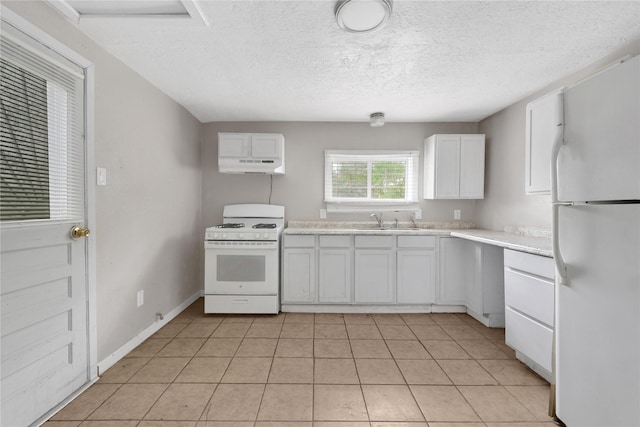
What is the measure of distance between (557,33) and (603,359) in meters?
1.89

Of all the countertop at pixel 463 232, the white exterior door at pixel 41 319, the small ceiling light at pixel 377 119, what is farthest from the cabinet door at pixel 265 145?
the white exterior door at pixel 41 319

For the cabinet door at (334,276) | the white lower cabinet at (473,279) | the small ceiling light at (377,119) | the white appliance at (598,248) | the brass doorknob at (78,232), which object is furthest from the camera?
the small ceiling light at (377,119)

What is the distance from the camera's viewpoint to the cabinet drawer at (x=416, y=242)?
3176 millimetres

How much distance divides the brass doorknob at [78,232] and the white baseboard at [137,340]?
3.08ft

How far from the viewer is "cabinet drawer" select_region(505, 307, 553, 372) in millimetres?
1847

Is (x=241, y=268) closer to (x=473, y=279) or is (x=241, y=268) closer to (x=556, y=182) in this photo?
(x=473, y=279)

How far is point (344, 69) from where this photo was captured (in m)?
2.27

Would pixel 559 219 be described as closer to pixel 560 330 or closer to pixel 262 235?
pixel 560 330

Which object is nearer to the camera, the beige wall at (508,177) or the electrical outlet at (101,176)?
the electrical outlet at (101,176)

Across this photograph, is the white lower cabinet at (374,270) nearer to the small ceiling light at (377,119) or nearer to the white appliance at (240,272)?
the white appliance at (240,272)

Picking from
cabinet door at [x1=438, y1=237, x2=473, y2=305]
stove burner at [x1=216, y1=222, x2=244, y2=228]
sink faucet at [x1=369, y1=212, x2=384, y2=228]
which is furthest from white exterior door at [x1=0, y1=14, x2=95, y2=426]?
cabinet door at [x1=438, y1=237, x2=473, y2=305]

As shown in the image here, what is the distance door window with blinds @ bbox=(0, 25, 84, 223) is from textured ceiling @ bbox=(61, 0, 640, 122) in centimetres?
44

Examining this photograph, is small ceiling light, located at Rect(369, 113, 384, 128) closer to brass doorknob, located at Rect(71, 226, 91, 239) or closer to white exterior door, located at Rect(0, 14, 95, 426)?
white exterior door, located at Rect(0, 14, 95, 426)

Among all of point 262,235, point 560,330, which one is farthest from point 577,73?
point 262,235
